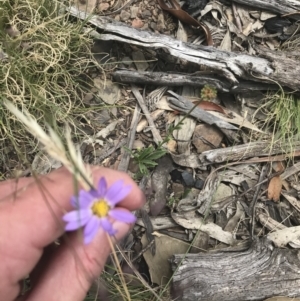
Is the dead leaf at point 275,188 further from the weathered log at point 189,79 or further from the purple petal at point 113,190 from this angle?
the purple petal at point 113,190

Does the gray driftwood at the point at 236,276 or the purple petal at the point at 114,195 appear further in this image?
the gray driftwood at the point at 236,276

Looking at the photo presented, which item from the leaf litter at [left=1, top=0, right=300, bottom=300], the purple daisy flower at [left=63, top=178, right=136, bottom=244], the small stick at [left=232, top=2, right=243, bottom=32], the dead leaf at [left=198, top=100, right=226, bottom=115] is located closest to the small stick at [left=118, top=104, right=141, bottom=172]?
the leaf litter at [left=1, top=0, right=300, bottom=300]

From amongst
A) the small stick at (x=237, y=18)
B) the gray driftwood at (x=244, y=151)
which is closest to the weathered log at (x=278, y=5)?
the small stick at (x=237, y=18)

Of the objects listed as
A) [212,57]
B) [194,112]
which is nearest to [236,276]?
[194,112]

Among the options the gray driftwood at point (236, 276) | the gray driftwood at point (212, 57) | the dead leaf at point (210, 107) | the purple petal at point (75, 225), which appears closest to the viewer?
the purple petal at point (75, 225)

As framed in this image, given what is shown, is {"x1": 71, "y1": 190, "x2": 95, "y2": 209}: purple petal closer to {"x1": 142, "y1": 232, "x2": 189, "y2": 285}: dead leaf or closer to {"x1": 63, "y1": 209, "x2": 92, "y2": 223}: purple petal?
{"x1": 63, "y1": 209, "x2": 92, "y2": 223}: purple petal

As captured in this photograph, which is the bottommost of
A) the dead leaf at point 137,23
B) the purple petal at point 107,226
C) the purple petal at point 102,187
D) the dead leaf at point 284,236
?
the dead leaf at point 284,236

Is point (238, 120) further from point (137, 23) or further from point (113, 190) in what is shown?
point (113, 190)
